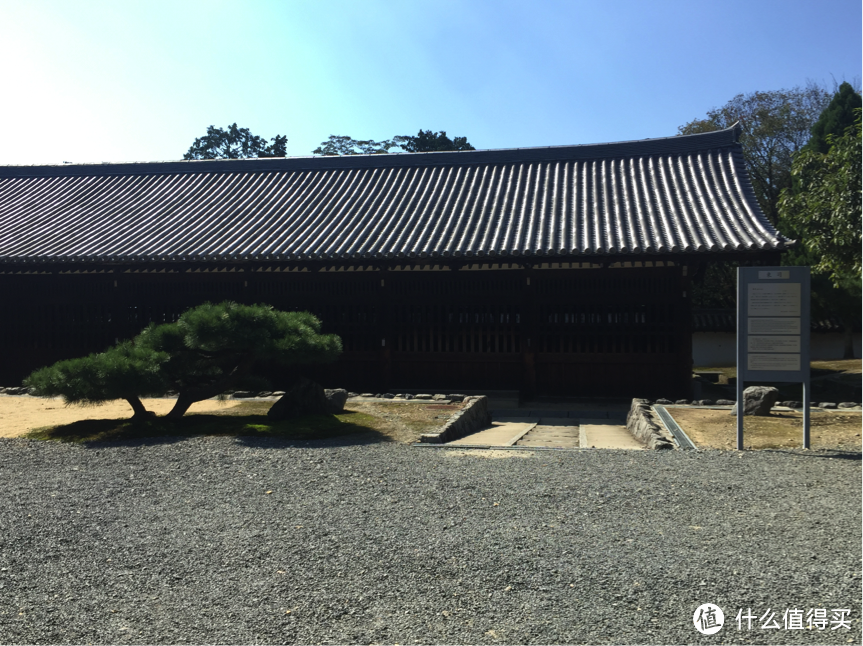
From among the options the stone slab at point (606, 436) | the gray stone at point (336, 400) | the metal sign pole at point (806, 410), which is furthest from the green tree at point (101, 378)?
the metal sign pole at point (806, 410)

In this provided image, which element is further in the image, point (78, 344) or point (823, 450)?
point (78, 344)

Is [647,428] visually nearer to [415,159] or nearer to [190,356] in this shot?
[190,356]

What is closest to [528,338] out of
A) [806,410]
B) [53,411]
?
[806,410]

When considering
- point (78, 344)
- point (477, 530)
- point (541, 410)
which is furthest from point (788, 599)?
point (78, 344)

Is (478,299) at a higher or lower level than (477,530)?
higher

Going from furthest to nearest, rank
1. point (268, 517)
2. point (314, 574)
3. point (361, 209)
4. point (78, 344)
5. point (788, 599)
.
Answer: point (361, 209) < point (78, 344) < point (268, 517) < point (314, 574) < point (788, 599)

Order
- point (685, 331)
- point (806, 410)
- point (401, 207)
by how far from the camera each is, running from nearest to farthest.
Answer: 1. point (806, 410)
2. point (685, 331)
3. point (401, 207)

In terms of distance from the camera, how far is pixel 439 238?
12.0 metres

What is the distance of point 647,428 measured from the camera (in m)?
7.87

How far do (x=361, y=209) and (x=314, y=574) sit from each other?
1130 centimetres

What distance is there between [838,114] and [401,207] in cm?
2221

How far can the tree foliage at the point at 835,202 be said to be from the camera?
29.7ft

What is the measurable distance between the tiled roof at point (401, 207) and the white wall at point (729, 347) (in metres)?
11.5

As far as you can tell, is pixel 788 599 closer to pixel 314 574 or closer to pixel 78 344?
pixel 314 574
